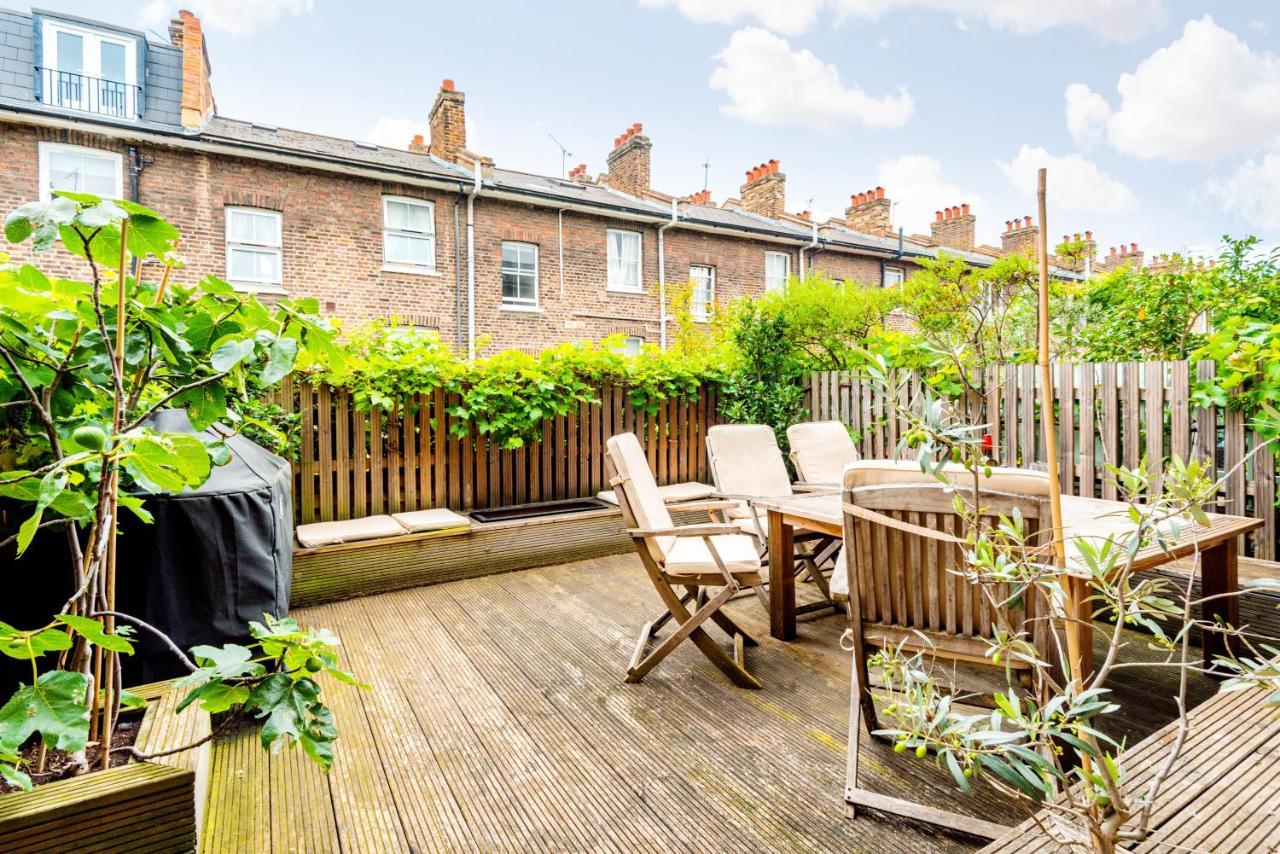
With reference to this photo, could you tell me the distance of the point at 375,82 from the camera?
41.1 feet

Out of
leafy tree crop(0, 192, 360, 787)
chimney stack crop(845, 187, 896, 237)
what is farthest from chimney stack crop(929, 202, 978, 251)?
leafy tree crop(0, 192, 360, 787)

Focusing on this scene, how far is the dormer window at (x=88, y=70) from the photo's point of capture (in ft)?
34.2

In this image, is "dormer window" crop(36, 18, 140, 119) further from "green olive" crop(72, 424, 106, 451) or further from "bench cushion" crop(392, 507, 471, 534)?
"green olive" crop(72, 424, 106, 451)

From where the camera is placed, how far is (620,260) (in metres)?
13.3

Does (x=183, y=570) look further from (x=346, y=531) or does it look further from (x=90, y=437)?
(x=346, y=531)

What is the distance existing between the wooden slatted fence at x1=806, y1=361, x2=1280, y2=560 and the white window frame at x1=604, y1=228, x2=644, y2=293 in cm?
957

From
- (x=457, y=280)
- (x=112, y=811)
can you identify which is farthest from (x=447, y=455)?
(x=457, y=280)

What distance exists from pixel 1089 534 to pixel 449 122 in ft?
46.6

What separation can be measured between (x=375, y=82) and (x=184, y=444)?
14.2 m

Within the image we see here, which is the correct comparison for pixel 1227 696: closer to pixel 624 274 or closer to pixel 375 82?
pixel 624 274

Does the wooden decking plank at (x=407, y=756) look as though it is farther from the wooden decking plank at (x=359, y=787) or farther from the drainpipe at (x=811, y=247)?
the drainpipe at (x=811, y=247)

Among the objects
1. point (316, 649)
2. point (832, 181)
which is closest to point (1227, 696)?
point (316, 649)

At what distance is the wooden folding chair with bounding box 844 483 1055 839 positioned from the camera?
1.69 m

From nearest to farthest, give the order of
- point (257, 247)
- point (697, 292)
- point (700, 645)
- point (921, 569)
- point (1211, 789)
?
point (1211, 789)
point (921, 569)
point (700, 645)
point (257, 247)
point (697, 292)
